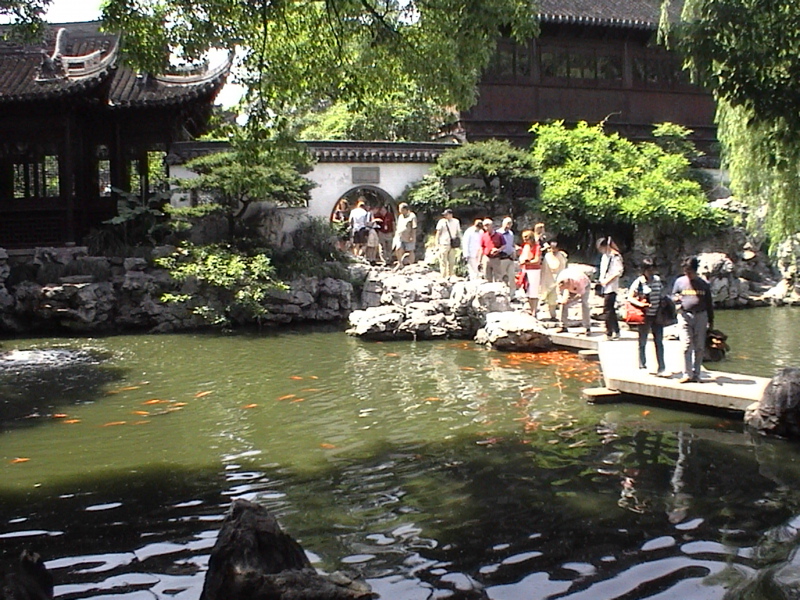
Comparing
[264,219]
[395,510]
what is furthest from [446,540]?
[264,219]

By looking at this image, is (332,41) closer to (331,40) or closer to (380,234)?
(331,40)

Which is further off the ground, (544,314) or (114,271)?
(114,271)

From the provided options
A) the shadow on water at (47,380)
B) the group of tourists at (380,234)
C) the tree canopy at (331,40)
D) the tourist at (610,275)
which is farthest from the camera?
the group of tourists at (380,234)

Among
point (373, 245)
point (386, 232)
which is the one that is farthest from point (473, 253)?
point (386, 232)

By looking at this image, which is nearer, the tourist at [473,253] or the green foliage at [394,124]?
the tourist at [473,253]

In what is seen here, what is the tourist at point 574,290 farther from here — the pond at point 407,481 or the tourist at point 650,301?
the tourist at point 650,301

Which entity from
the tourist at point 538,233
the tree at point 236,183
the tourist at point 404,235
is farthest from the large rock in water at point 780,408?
the tourist at point 404,235

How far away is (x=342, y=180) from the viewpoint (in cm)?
1953

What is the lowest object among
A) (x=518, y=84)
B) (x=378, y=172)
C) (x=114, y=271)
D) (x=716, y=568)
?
(x=716, y=568)

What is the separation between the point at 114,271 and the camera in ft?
53.1

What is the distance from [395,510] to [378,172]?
590 inches

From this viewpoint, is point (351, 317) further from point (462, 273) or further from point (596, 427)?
point (596, 427)

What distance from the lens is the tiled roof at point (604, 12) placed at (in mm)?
21109

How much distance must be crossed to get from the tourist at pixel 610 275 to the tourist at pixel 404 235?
6.49 meters
